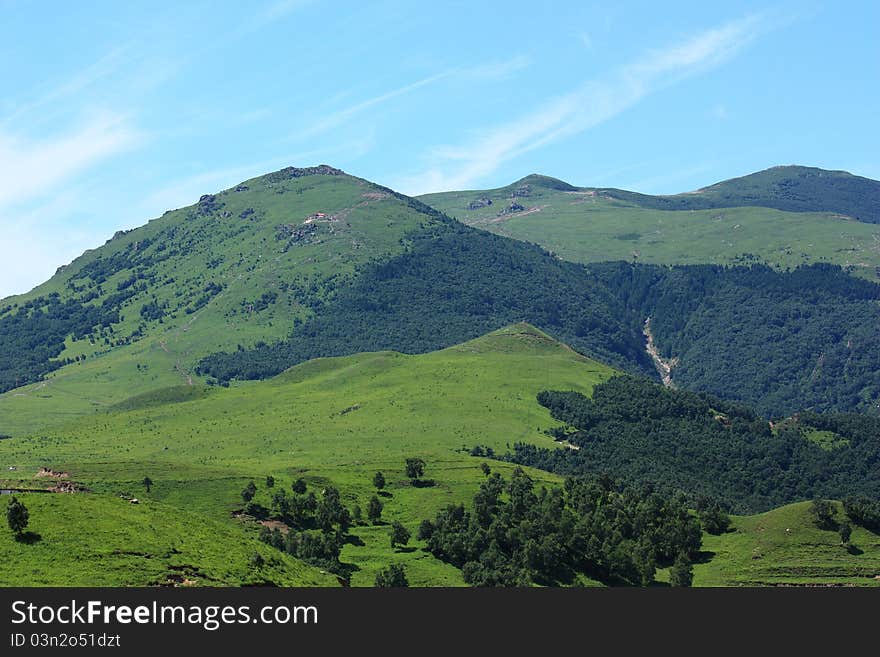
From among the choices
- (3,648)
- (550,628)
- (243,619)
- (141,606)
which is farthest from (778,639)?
(3,648)

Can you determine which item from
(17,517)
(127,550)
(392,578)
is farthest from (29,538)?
(392,578)

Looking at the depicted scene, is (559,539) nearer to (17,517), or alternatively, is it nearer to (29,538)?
(29,538)

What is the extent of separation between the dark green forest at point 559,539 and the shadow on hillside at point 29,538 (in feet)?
210

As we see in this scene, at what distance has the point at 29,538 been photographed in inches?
4023

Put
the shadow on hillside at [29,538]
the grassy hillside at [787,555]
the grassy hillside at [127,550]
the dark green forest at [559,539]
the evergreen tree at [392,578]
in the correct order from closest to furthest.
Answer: the grassy hillside at [127,550]
the shadow on hillside at [29,538]
the evergreen tree at [392,578]
the dark green forest at [559,539]
the grassy hillside at [787,555]

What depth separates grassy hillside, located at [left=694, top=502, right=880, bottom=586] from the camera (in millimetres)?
160375

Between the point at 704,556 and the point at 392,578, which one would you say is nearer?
the point at 392,578

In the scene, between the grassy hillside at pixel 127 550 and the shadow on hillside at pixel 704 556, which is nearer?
the grassy hillside at pixel 127 550

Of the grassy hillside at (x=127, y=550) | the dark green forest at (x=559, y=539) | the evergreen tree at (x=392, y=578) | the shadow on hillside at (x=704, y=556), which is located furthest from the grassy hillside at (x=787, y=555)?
the grassy hillside at (x=127, y=550)

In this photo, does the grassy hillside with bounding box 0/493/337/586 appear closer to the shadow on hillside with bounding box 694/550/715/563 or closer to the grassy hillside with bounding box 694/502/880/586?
the grassy hillside with bounding box 694/502/880/586

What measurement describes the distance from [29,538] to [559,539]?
267ft

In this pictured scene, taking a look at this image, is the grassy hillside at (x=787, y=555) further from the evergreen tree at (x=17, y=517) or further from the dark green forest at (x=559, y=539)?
the evergreen tree at (x=17, y=517)

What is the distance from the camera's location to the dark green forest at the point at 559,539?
158 metres

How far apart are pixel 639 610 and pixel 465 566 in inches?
3135
